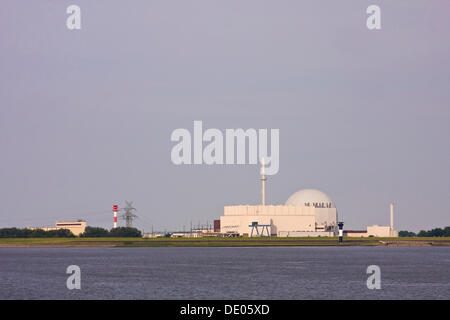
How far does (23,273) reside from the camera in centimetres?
10081

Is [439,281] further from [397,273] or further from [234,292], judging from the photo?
[234,292]
